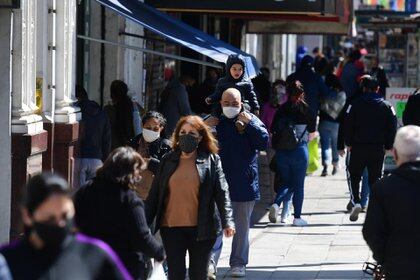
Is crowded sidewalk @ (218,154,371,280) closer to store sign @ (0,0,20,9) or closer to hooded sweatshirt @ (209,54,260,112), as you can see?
hooded sweatshirt @ (209,54,260,112)

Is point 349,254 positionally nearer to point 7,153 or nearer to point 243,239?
point 243,239

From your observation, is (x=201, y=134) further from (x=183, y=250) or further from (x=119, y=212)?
(x=119, y=212)

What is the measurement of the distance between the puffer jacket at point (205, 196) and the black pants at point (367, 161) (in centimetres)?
562

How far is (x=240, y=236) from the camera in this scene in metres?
11.8

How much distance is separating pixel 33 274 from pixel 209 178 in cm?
447

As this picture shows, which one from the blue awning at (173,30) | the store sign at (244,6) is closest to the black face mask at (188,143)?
the blue awning at (173,30)

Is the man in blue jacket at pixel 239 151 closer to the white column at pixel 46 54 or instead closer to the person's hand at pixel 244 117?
the person's hand at pixel 244 117

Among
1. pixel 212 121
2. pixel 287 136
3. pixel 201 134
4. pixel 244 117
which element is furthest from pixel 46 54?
pixel 287 136

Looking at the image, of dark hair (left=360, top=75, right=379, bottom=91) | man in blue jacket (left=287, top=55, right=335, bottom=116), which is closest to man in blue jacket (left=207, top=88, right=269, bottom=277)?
dark hair (left=360, top=75, right=379, bottom=91)

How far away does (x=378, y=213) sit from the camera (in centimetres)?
773

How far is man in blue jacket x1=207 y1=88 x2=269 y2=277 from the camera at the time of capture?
1156 centimetres

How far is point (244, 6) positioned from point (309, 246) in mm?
4181

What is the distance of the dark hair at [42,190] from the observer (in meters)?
5.17

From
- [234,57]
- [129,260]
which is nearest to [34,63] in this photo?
[234,57]
